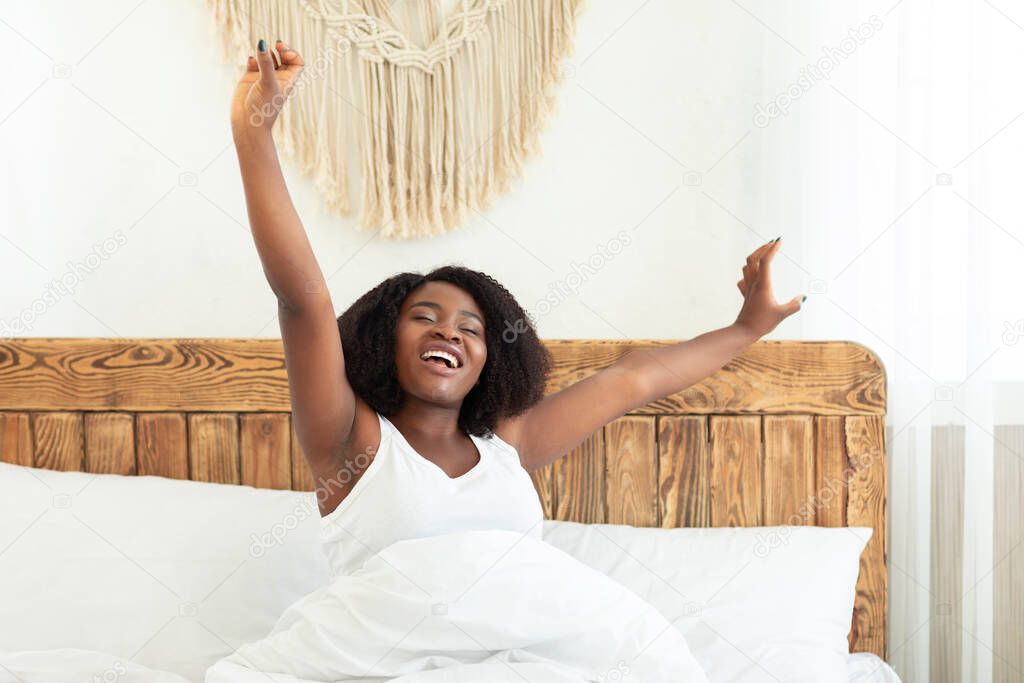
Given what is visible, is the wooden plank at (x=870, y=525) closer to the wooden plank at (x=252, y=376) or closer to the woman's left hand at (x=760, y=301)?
the wooden plank at (x=252, y=376)

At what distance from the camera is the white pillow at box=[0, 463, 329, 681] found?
4.19 ft

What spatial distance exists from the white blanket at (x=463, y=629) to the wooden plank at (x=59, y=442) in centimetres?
71

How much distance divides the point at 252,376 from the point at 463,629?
724mm

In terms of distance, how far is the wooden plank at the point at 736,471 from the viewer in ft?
5.05

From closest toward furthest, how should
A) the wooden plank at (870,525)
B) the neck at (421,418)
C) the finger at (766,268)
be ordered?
the neck at (421,418), the finger at (766,268), the wooden plank at (870,525)

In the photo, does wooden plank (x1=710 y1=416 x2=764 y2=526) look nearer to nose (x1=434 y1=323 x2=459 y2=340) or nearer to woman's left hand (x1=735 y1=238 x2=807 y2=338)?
woman's left hand (x1=735 y1=238 x2=807 y2=338)

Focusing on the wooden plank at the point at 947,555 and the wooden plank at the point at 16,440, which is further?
the wooden plank at the point at 16,440

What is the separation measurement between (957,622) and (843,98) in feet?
2.86

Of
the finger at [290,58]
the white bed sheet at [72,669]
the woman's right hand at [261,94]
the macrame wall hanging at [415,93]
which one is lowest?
the white bed sheet at [72,669]

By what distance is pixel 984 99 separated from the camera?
4.51ft

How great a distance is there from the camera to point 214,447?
1.57 metres

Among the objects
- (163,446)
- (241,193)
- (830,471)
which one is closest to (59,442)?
(163,446)

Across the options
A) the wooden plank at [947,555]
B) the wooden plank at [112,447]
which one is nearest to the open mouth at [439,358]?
the wooden plank at [112,447]

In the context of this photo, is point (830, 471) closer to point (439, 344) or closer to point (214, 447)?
point (439, 344)
